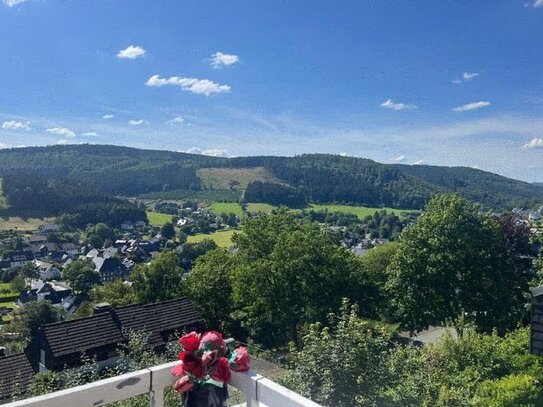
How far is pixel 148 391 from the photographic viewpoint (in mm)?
2689

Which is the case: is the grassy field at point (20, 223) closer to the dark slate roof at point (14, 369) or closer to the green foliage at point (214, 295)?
the green foliage at point (214, 295)

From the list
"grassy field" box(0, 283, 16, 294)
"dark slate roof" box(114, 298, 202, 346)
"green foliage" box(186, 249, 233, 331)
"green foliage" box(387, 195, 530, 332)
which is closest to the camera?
"green foliage" box(387, 195, 530, 332)

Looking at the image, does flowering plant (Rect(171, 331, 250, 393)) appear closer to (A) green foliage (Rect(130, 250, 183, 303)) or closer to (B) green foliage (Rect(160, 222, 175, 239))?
(A) green foliage (Rect(130, 250, 183, 303))

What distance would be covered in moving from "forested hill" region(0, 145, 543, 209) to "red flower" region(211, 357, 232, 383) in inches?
4539

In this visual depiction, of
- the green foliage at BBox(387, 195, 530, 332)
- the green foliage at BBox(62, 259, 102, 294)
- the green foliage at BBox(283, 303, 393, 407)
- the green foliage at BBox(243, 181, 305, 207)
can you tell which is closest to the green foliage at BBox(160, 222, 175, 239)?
the green foliage at BBox(243, 181, 305, 207)

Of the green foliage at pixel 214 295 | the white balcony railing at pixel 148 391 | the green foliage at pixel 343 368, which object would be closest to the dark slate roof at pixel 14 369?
the green foliage at pixel 214 295

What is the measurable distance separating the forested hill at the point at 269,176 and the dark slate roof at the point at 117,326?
10336 cm

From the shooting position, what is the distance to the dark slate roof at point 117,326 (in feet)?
46.9

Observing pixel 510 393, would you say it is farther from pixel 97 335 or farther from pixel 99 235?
pixel 99 235

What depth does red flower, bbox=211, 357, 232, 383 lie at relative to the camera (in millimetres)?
2486

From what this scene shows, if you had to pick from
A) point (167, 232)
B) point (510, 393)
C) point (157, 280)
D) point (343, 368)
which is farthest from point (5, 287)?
point (510, 393)

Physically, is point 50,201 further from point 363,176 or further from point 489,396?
point 489,396

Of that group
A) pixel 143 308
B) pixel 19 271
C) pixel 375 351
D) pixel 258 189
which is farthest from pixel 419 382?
pixel 258 189

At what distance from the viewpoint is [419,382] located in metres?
6.06
